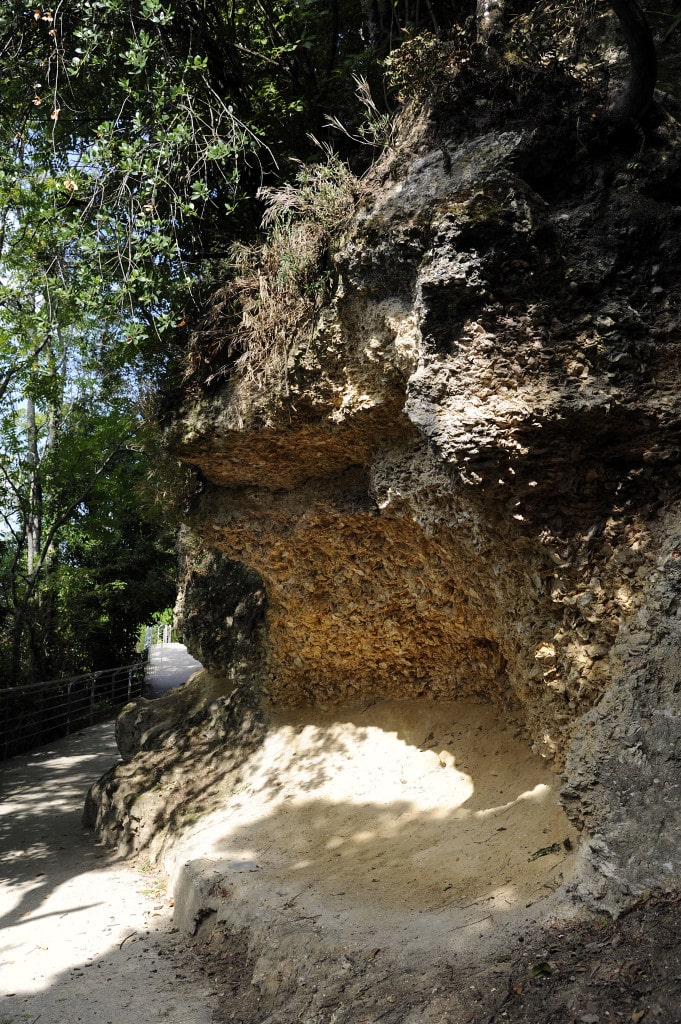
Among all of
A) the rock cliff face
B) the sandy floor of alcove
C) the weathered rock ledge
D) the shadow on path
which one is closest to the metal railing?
the shadow on path

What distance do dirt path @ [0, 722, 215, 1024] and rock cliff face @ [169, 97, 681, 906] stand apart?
2901 millimetres

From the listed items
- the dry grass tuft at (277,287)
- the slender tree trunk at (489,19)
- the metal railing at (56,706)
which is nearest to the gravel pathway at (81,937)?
the metal railing at (56,706)

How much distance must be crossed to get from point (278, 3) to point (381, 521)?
4756 millimetres

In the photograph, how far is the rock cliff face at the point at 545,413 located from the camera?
3568 millimetres

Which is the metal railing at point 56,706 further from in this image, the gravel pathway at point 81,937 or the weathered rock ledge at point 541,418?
the weathered rock ledge at point 541,418

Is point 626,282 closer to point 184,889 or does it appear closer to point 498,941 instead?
point 498,941

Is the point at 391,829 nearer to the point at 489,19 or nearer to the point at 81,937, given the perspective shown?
the point at 81,937

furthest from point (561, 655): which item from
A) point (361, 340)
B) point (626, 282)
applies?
point (361, 340)

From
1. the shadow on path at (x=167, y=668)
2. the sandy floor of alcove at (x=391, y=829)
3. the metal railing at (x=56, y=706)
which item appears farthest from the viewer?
the shadow on path at (x=167, y=668)

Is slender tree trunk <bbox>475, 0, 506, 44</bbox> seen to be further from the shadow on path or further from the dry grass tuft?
the shadow on path

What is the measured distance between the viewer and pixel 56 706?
471 inches

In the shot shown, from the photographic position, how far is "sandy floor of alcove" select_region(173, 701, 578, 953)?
4078 millimetres

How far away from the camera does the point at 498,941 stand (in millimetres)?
3463

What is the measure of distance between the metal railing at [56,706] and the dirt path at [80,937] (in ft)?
9.88
